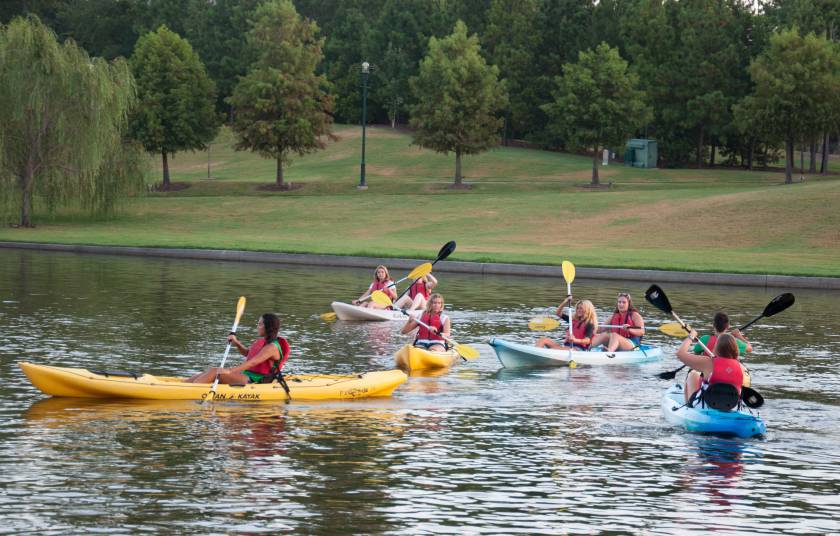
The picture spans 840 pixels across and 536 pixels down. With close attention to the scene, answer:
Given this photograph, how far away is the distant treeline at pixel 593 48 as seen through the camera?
70.2 meters

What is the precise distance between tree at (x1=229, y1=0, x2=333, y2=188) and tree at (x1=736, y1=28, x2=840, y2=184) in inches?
997

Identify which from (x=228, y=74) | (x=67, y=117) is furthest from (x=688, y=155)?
(x=67, y=117)

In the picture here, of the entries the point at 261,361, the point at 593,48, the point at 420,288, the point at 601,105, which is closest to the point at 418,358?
the point at 261,361

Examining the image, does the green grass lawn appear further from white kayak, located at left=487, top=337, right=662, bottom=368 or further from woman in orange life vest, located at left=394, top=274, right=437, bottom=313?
white kayak, located at left=487, top=337, right=662, bottom=368

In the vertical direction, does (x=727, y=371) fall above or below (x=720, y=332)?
below

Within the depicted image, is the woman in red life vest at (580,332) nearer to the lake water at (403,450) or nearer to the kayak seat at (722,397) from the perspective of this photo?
the lake water at (403,450)

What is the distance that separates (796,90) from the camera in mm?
68875

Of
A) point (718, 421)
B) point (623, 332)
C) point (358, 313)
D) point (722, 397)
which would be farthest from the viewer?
point (358, 313)

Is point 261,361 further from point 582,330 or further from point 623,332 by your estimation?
point 623,332

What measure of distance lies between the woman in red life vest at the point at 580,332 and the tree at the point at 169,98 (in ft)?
182

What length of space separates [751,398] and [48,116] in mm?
39057

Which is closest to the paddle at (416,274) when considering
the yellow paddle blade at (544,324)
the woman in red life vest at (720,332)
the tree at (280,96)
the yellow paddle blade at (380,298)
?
the yellow paddle blade at (380,298)

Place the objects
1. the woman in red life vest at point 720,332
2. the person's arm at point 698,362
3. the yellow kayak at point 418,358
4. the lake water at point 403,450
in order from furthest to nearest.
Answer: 1. the yellow kayak at point 418,358
2. the woman in red life vest at point 720,332
3. the person's arm at point 698,362
4. the lake water at point 403,450

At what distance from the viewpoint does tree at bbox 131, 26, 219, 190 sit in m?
72.3
